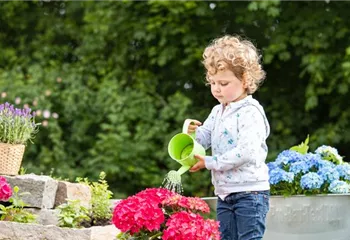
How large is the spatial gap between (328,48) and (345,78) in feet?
1.16

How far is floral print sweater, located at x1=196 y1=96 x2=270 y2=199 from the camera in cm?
299

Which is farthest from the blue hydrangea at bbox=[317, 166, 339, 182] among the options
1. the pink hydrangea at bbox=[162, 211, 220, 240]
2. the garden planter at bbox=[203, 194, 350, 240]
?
the pink hydrangea at bbox=[162, 211, 220, 240]

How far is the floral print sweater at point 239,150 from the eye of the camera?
299 centimetres

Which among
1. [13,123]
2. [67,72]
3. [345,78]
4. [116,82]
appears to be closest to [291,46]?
[345,78]

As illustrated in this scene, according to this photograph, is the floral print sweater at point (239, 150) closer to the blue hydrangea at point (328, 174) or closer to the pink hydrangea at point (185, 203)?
the pink hydrangea at point (185, 203)

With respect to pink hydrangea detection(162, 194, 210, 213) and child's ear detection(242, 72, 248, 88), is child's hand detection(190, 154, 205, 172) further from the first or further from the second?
child's ear detection(242, 72, 248, 88)

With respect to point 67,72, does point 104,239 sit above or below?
below

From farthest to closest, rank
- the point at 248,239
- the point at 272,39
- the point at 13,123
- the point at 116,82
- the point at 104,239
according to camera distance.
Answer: the point at 116,82
the point at 272,39
the point at 13,123
the point at 104,239
the point at 248,239

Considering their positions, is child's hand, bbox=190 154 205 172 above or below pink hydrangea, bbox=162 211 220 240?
above

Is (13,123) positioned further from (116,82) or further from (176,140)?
(116,82)

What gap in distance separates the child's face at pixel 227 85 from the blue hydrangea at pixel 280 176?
58 centimetres

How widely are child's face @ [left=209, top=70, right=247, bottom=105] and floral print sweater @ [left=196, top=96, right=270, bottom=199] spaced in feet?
0.12

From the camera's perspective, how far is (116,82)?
7223 mm

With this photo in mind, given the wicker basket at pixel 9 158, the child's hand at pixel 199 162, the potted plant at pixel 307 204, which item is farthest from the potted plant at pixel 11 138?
the child's hand at pixel 199 162
